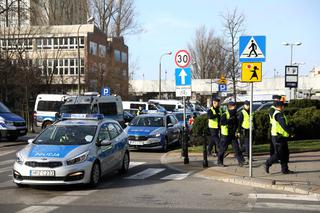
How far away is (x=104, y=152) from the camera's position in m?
11.0

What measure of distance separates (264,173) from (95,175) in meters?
4.29

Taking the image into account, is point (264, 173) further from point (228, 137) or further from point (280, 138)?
point (228, 137)

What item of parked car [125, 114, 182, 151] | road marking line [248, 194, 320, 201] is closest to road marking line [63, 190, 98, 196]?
road marking line [248, 194, 320, 201]

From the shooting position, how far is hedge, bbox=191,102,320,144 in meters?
18.7

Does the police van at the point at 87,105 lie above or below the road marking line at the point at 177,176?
above

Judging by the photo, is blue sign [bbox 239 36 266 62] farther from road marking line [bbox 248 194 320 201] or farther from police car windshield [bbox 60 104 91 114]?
police car windshield [bbox 60 104 91 114]

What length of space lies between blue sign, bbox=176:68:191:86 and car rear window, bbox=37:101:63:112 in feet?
55.1

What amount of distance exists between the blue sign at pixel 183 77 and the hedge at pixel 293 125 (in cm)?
424

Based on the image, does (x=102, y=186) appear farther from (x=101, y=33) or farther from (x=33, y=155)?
(x=101, y=33)

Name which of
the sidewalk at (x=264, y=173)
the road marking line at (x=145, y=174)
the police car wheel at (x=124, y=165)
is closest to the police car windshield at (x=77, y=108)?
the sidewalk at (x=264, y=173)

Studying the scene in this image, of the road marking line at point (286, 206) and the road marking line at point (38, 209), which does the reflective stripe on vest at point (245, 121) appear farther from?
the road marking line at point (38, 209)

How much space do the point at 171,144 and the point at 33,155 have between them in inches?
422

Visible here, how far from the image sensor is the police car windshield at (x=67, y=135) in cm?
1064

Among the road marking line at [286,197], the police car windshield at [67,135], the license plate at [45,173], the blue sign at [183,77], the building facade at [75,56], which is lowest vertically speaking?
the road marking line at [286,197]
